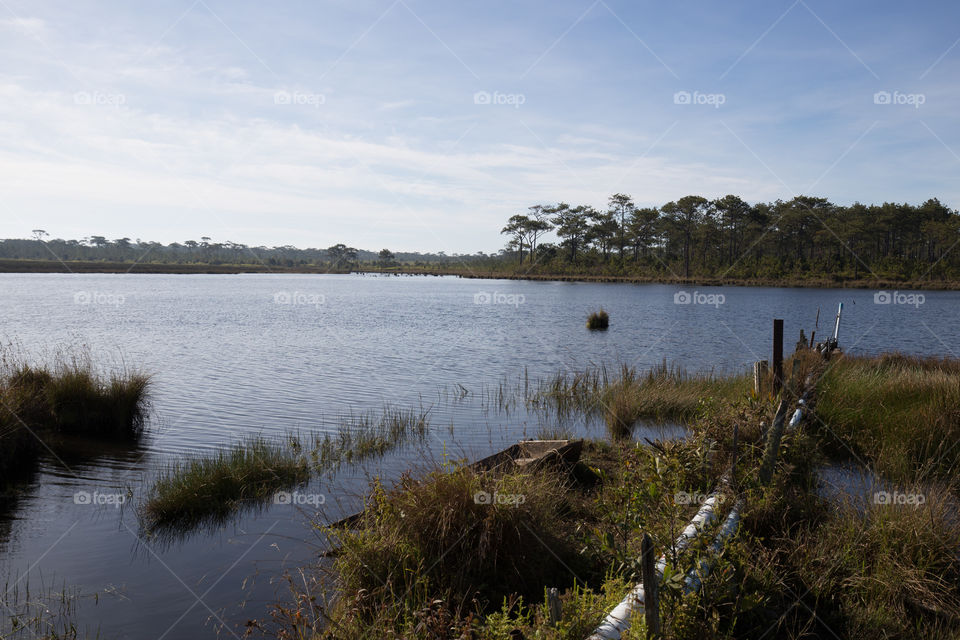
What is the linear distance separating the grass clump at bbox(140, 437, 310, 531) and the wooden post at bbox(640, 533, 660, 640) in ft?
21.0

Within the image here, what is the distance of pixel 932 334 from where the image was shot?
33656 millimetres

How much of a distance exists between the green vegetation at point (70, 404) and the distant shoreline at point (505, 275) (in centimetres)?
8246

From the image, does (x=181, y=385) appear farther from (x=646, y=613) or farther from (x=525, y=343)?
(x=646, y=613)

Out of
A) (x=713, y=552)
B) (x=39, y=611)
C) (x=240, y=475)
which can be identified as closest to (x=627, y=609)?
(x=713, y=552)

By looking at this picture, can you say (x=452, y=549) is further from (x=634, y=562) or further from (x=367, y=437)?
(x=367, y=437)

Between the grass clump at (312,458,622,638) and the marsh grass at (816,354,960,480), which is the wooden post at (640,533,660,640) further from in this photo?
the marsh grass at (816,354,960,480)

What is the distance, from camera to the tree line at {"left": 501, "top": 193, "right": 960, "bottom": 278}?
81625mm

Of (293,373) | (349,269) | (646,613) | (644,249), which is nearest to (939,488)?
(646,613)

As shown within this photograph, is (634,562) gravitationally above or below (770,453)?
below

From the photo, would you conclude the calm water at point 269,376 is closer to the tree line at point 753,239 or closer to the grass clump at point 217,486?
the grass clump at point 217,486

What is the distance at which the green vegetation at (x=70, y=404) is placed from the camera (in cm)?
1008

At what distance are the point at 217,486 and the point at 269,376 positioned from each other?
34.8ft

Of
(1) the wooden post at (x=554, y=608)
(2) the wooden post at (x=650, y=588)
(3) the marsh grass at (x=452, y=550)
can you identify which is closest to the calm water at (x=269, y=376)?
(3) the marsh grass at (x=452, y=550)

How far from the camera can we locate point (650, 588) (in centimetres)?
334
